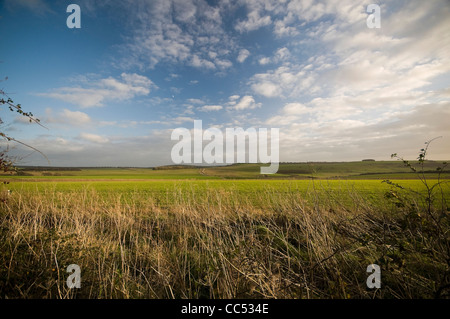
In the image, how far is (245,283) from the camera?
339 centimetres

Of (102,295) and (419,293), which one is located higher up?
(419,293)

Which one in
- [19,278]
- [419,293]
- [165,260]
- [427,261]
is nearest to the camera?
[419,293]

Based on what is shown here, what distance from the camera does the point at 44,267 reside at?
4.00 meters
